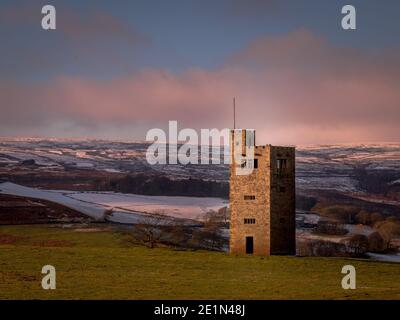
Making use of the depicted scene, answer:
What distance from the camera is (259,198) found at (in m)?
53.5

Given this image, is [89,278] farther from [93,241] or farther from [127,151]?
[127,151]

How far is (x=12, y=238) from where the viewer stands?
9981cm

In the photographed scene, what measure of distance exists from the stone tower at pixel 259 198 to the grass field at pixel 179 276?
9.53 feet

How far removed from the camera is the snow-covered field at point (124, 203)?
118394 millimetres

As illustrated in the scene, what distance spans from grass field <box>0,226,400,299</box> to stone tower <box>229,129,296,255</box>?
9.53ft

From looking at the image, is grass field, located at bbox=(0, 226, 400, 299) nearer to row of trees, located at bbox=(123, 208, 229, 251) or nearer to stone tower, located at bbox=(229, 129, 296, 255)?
stone tower, located at bbox=(229, 129, 296, 255)

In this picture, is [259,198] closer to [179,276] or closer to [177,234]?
[179,276]

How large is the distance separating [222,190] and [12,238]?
5786 centimetres

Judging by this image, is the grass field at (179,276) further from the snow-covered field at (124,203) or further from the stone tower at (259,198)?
the snow-covered field at (124,203)

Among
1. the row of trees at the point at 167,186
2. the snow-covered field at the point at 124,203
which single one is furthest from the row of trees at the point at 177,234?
the row of trees at the point at 167,186

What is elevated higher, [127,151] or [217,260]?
[127,151]

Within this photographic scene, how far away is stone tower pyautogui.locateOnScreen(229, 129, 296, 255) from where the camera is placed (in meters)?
53.6
